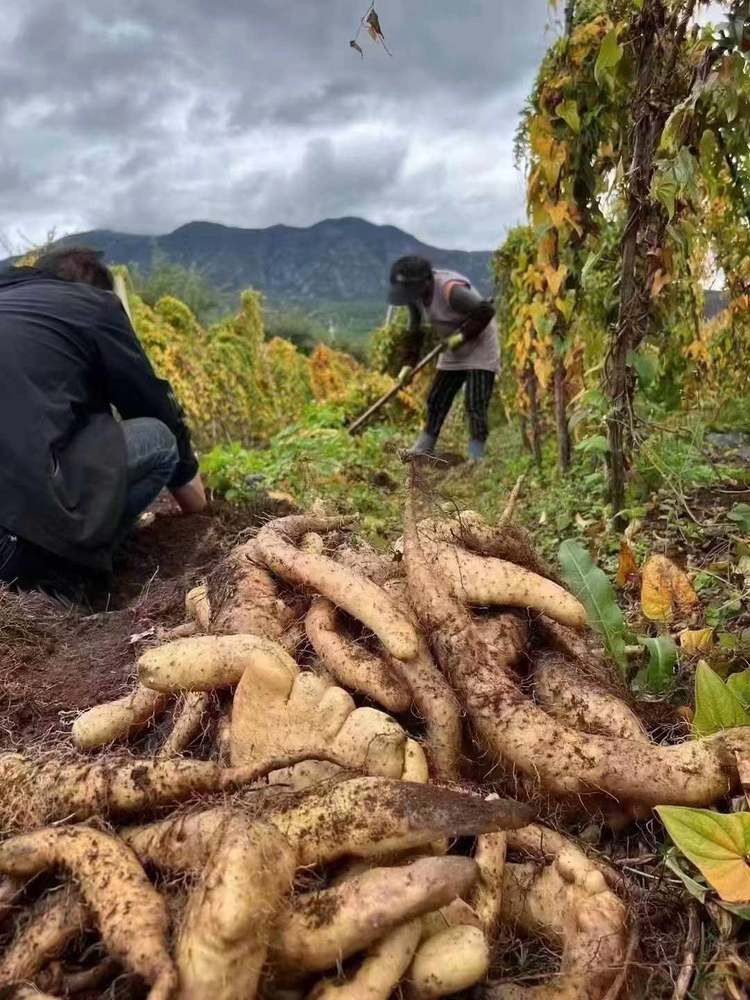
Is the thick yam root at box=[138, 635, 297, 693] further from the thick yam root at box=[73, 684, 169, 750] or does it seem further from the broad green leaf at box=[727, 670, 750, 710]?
the broad green leaf at box=[727, 670, 750, 710]

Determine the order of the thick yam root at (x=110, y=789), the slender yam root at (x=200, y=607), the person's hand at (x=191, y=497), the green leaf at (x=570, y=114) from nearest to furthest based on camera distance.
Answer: the thick yam root at (x=110, y=789) → the slender yam root at (x=200, y=607) → the green leaf at (x=570, y=114) → the person's hand at (x=191, y=497)

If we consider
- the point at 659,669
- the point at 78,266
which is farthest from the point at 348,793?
the point at 78,266

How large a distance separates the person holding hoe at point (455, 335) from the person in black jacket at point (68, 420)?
296 cm

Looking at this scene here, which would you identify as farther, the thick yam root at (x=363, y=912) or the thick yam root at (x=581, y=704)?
the thick yam root at (x=581, y=704)

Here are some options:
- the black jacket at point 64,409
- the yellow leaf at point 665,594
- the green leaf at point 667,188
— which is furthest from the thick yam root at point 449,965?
the black jacket at point 64,409

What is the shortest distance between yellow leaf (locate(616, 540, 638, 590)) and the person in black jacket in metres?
1.97

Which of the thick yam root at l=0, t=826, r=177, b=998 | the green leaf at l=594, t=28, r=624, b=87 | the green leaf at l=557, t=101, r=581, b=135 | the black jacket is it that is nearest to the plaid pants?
the green leaf at l=557, t=101, r=581, b=135

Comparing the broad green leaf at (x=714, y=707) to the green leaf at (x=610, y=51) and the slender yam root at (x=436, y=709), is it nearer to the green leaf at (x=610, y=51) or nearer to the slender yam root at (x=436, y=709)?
the slender yam root at (x=436, y=709)

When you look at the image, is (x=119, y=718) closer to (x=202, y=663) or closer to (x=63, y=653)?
(x=202, y=663)

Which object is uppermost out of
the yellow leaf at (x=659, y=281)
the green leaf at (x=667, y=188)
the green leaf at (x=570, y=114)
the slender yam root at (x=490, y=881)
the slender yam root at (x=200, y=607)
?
the green leaf at (x=570, y=114)

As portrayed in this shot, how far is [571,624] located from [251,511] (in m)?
2.56

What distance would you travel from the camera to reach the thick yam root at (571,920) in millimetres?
1133

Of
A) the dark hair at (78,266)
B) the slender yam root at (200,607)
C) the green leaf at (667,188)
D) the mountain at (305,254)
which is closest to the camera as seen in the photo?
the slender yam root at (200,607)

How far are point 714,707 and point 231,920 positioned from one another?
3.12 ft
